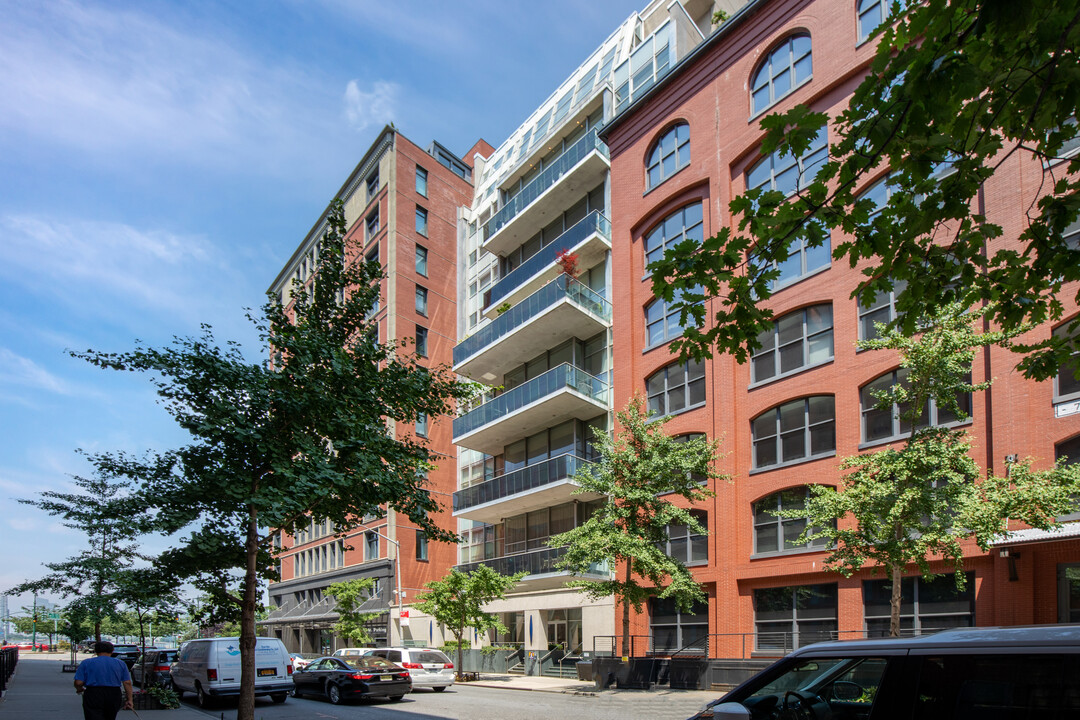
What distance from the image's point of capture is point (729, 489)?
25078 millimetres

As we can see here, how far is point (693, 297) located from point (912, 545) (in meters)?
11.7

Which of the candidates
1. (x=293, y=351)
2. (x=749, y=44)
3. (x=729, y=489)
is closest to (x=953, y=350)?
(x=729, y=489)

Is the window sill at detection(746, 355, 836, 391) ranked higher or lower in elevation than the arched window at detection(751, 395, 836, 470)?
higher

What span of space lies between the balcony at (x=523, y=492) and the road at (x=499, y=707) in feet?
29.6

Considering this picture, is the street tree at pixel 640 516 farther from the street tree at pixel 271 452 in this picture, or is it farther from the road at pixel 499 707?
the street tree at pixel 271 452

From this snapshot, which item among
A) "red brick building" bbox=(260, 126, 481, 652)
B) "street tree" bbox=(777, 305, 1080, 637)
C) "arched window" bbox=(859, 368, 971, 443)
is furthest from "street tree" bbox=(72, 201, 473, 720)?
"red brick building" bbox=(260, 126, 481, 652)

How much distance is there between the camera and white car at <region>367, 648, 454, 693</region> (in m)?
24.2

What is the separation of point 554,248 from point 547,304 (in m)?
3.62

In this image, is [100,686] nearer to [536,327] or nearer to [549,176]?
[536,327]

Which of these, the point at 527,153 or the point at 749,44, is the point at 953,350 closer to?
the point at 749,44

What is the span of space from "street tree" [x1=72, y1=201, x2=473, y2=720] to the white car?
13.6m

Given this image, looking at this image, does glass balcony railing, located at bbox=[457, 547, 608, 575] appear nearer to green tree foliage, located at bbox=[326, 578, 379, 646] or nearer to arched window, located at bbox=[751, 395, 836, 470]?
arched window, located at bbox=[751, 395, 836, 470]

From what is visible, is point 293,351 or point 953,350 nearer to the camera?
point 293,351

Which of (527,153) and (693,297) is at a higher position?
(527,153)
